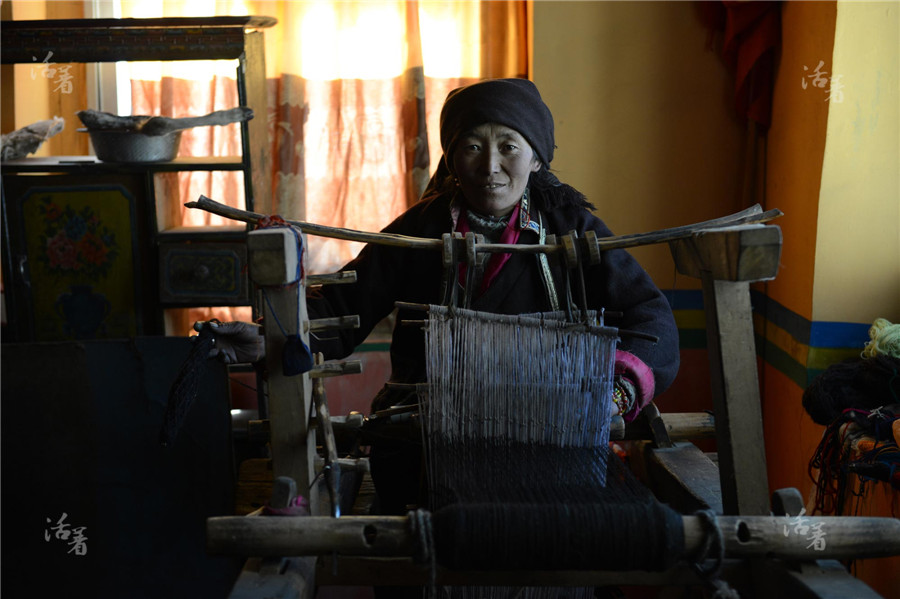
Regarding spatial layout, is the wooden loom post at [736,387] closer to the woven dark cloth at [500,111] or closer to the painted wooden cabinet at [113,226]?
the woven dark cloth at [500,111]

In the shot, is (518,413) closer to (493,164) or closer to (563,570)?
(563,570)

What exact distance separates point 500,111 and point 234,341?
28.9 inches

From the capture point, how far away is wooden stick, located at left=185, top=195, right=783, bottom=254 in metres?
1.34

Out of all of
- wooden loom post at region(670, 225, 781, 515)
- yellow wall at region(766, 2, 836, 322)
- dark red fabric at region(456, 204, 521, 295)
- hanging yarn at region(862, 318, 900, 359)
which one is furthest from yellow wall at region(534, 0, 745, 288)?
wooden loom post at region(670, 225, 781, 515)

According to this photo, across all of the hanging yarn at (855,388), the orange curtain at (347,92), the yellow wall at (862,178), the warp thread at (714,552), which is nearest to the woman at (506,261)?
the warp thread at (714,552)

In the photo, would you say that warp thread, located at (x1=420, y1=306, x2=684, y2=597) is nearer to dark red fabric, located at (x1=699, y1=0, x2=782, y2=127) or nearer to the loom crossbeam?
the loom crossbeam

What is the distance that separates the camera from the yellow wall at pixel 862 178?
2.26 m

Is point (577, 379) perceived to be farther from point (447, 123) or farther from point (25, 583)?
point (25, 583)

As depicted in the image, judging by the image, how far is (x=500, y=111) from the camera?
5.59 ft

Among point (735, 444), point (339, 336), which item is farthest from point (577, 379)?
point (339, 336)

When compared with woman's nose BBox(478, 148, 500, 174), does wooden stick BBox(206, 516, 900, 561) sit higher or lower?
lower

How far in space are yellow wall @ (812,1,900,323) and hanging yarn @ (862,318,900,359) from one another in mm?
222

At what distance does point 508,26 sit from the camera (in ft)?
10.6

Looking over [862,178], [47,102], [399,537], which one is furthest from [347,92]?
[399,537]
